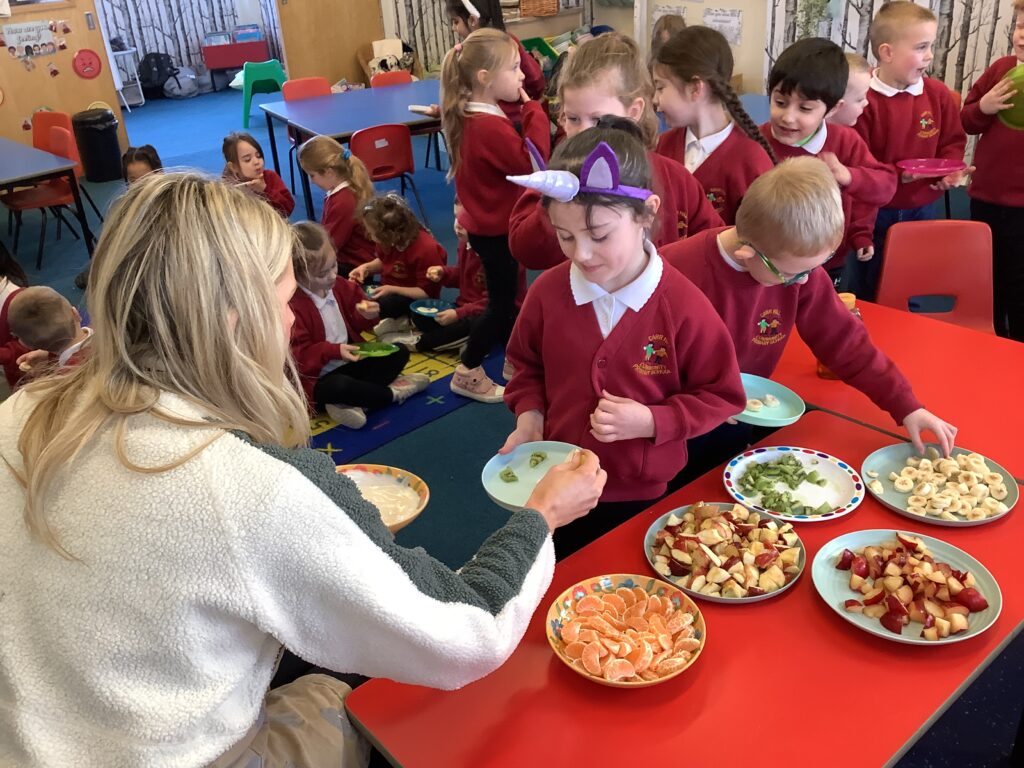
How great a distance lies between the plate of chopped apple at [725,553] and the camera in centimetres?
139

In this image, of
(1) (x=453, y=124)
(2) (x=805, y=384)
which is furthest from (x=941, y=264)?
(1) (x=453, y=124)

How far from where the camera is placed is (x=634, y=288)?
1690 mm

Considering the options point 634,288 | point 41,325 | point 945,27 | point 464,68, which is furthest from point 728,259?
point 945,27

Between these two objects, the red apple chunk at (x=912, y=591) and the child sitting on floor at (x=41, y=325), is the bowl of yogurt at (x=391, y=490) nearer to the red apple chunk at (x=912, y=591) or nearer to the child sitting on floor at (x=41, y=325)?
the red apple chunk at (x=912, y=591)

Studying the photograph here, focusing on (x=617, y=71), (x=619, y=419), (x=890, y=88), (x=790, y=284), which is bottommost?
(x=619, y=419)

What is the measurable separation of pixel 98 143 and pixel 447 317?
15.6ft

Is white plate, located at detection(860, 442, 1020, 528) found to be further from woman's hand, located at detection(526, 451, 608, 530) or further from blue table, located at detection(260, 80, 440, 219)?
blue table, located at detection(260, 80, 440, 219)

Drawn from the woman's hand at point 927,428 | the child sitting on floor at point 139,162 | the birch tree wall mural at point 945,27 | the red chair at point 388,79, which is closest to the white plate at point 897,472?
the woman's hand at point 927,428

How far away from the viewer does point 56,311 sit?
10.7ft

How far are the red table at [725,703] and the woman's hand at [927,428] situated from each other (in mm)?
380

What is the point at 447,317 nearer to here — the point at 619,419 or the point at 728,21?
the point at 619,419

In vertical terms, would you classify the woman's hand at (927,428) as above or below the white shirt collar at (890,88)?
below

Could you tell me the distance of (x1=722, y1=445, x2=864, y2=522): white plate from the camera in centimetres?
159

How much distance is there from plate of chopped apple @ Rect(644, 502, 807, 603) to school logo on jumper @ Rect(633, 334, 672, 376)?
1.03 ft
